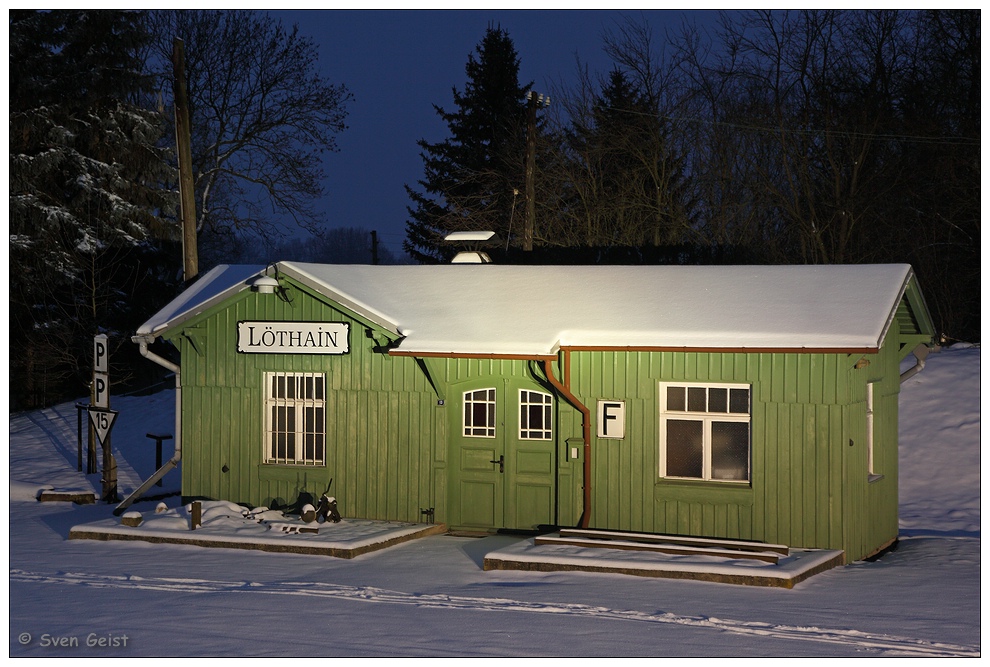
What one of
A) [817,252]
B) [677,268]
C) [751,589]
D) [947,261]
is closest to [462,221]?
[817,252]

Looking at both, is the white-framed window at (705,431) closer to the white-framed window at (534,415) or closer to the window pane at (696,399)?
the window pane at (696,399)

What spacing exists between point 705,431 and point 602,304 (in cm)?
238

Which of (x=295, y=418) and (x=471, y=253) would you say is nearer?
(x=295, y=418)

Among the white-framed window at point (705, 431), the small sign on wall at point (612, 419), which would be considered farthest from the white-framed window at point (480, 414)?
the white-framed window at point (705, 431)

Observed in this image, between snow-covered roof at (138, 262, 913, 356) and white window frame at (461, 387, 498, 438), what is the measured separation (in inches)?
36.4

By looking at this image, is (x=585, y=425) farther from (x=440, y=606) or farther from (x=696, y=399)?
(x=440, y=606)

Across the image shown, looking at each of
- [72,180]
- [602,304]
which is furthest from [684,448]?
[72,180]

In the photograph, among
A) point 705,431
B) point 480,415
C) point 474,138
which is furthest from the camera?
point 474,138

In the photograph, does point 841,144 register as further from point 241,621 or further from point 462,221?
point 241,621

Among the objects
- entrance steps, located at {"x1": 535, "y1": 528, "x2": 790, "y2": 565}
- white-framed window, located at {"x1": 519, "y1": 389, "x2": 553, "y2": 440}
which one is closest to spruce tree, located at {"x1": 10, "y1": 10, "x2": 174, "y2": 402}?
white-framed window, located at {"x1": 519, "y1": 389, "x2": 553, "y2": 440}

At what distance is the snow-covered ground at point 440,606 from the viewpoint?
940 cm

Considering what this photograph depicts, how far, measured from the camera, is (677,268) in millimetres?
16578

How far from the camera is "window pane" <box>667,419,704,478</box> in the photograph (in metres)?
14.1

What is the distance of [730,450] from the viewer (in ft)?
45.9
